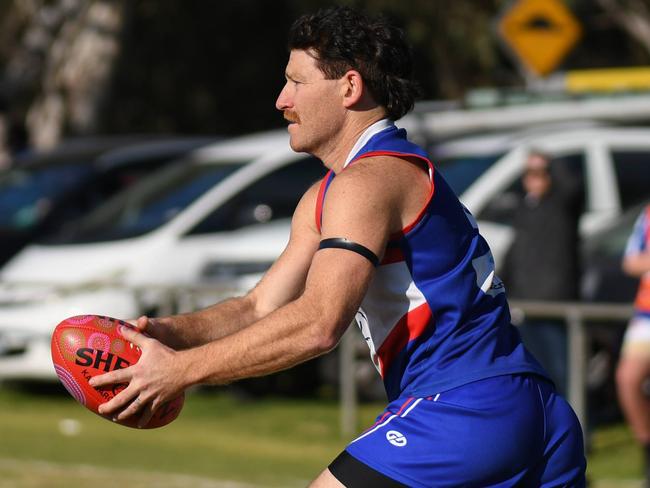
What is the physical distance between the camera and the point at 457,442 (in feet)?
13.3

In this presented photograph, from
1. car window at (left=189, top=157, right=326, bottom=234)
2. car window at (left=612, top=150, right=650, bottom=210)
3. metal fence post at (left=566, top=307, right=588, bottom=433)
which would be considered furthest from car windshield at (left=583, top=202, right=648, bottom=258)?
car window at (left=189, top=157, right=326, bottom=234)

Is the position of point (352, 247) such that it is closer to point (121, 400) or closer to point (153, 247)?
point (121, 400)

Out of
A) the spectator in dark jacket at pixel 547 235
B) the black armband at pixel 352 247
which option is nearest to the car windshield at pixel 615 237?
the spectator in dark jacket at pixel 547 235

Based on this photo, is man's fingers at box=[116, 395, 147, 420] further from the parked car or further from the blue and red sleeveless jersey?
the parked car

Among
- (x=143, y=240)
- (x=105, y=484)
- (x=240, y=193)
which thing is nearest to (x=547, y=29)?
(x=240, y=193)

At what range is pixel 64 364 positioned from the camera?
430 cm

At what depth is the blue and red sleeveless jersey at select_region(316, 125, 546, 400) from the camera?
407cm

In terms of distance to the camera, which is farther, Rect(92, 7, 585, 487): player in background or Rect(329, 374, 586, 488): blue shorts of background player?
Rect(329, 374, 586, 488): blue shorts of background player

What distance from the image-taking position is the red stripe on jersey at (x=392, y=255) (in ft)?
13.3

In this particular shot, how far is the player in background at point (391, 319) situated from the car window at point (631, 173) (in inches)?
320

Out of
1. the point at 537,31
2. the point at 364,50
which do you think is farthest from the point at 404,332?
the point at 537,31

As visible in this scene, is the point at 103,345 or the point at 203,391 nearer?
the point at 103,345

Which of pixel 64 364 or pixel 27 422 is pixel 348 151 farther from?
pixel 27 422

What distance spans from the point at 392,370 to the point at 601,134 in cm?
828
